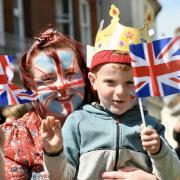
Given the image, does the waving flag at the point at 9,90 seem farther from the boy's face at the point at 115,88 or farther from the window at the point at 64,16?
the window at the point at 64,16

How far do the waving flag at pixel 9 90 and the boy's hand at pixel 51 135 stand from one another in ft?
1.08

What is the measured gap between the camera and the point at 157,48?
3.11 metres

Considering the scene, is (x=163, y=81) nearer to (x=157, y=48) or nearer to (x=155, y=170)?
(x=157, y=48)

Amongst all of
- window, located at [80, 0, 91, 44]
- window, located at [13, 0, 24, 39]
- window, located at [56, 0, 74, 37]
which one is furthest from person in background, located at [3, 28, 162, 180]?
window, located at [80, 0, 91, 44]

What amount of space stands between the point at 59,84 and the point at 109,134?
34cm

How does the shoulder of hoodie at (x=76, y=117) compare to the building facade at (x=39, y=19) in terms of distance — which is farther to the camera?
the building facade at (x=39, y=19)

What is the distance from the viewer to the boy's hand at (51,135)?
Answer: 2861 millimetres

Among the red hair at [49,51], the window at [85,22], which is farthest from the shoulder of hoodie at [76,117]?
the window at [85,22]

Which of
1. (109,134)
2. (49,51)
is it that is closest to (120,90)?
(109,134)

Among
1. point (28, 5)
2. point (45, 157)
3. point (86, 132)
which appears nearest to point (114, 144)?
point (86, 132)

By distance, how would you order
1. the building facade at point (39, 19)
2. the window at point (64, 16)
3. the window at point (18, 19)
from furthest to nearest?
1. the window at point (64, 16)
2. the window at point (18, 19)
3. the building facade at point (39, 19)

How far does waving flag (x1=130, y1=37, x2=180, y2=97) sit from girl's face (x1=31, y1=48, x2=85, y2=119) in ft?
1.10

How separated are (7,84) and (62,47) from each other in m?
0.35

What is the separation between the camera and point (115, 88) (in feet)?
9.92
